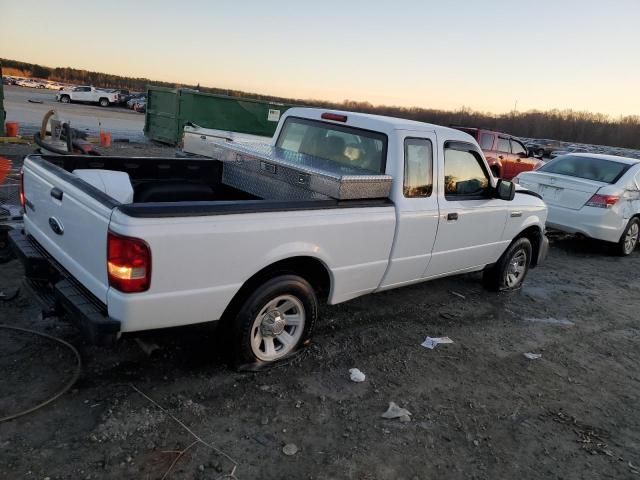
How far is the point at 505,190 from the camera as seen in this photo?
5223 millimetres

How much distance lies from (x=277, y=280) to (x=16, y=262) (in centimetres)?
329

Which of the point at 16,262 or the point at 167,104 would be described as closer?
the point at 16,262

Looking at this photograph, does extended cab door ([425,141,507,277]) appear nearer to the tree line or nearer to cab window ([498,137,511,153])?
cab window ([498,137,511,153])

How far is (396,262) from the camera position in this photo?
4.48 meters

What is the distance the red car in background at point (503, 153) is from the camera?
16.5 meters

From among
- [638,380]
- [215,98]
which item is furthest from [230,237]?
[215,98]

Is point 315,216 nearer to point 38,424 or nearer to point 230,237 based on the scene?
point 230,237

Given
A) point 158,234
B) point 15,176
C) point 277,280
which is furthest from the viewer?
point 15,176

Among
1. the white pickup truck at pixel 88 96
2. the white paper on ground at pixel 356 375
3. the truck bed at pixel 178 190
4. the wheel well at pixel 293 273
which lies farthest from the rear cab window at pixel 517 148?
the white pickup truck at pixel 88 96

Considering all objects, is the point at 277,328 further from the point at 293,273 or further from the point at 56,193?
the point at 56,193

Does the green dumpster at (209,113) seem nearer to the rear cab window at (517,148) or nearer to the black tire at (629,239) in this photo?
the rear cab window at (517,148)

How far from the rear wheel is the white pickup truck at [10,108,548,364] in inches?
167

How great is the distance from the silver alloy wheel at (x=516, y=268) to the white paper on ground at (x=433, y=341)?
184cm

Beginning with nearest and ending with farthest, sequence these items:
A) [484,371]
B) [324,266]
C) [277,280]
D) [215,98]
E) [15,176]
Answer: [277,280] → [324,266] → [484,371] → [15,176] → [215,98]
